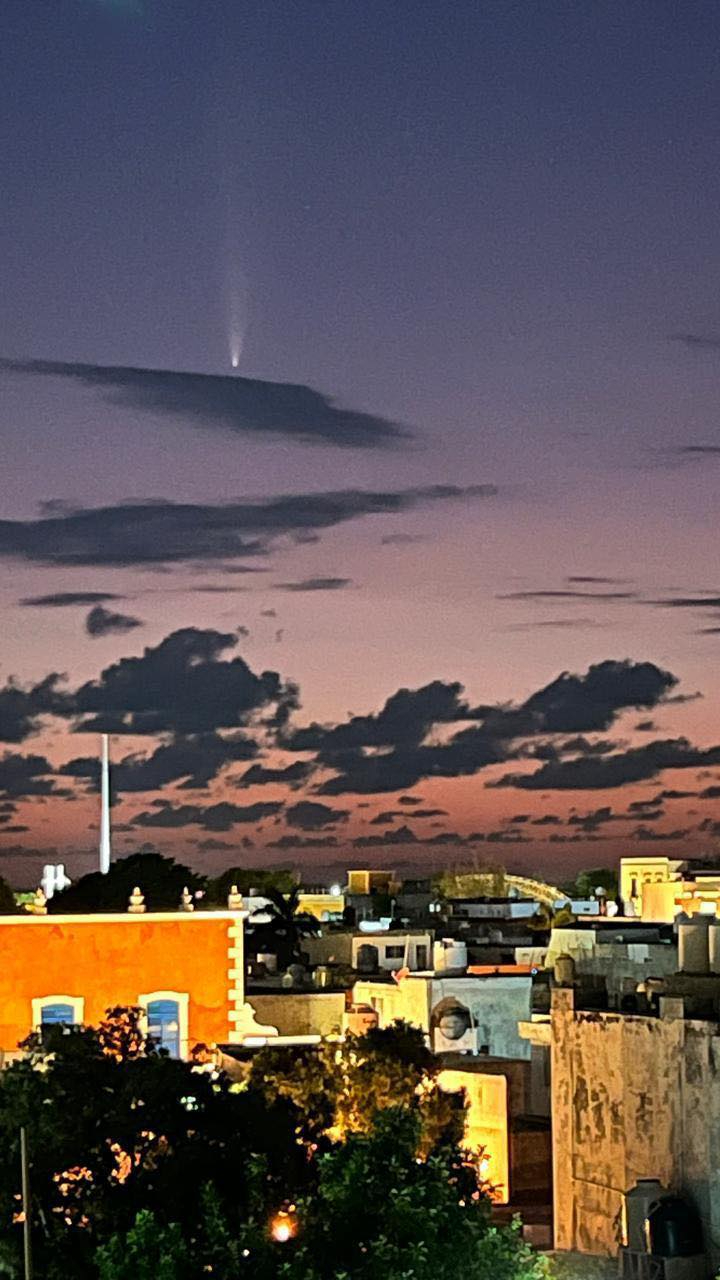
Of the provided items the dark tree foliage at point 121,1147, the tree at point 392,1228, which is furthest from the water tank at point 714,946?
the tree at point 392,1228

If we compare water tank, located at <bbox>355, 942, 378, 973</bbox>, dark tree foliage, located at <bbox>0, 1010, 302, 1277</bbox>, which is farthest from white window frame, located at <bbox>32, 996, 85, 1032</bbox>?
water tank, located at <bbox>355, 942, 378, 973</bbox>

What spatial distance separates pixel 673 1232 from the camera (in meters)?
38.7

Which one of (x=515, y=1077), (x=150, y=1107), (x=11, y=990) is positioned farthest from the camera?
(x=515, y=1077)

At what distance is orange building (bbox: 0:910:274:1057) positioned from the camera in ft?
160

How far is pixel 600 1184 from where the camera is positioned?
43094mm

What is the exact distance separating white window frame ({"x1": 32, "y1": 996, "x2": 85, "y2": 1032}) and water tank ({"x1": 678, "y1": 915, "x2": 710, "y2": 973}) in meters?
12.2

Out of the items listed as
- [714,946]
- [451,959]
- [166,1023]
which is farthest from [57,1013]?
[451,959]

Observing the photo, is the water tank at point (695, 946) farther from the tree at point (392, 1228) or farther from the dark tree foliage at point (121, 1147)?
the tree at point (392, 1228)

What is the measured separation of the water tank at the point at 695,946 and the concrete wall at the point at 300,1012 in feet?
50.2

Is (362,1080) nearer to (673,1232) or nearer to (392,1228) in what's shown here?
(673,1232)

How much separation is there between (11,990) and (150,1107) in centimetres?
1256

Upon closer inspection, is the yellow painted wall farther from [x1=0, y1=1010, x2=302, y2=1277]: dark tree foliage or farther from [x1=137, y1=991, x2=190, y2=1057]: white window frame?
[x1=0, y1=1010, x2=302, y2=1277]: dark tree foliage

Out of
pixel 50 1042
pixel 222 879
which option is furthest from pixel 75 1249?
pixel 222 879

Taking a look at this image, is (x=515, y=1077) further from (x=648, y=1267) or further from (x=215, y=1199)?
(x=215, y=1199)
